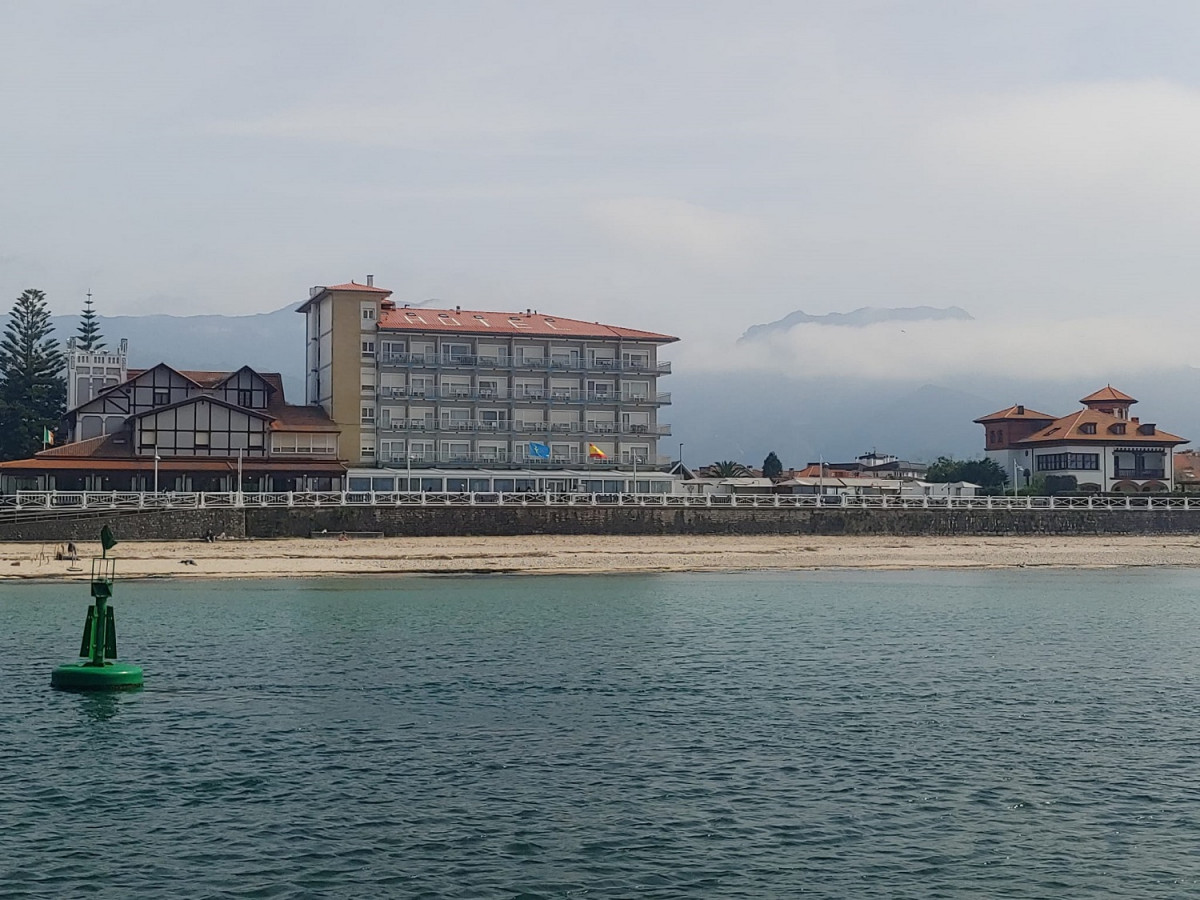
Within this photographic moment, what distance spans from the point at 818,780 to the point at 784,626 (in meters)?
21.3

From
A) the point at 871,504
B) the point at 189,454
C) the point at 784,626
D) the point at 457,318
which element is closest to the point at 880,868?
the point at 784,626

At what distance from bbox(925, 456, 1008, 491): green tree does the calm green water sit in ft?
268

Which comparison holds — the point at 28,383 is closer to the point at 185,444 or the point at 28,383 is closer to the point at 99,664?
the point at 185,444

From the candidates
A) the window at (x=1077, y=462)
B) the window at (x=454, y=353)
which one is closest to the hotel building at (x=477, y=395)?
the window at (x=454, y=353)

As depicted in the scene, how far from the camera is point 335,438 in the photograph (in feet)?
312

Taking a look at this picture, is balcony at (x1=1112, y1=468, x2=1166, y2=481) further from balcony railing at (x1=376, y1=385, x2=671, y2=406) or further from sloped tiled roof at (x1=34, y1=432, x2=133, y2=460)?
sloped tiled roof at (x1=34, y1=432, x2=133, y2=460)

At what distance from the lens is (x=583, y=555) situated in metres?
70.2

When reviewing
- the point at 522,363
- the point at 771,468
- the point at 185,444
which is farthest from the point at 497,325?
the point at 771,468

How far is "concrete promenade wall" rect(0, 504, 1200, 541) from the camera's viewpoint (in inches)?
2628

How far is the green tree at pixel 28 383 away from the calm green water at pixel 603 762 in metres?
67.5

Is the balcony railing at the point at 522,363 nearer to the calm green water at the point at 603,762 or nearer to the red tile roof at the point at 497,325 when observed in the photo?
the red tile roof at the point at 497,325

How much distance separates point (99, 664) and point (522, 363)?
75382 millimetres

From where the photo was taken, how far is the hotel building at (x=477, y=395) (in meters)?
99.9

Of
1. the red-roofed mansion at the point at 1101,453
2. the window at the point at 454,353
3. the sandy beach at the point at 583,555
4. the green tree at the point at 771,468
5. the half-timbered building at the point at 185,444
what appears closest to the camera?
the sandy beach at the point at 583,555
